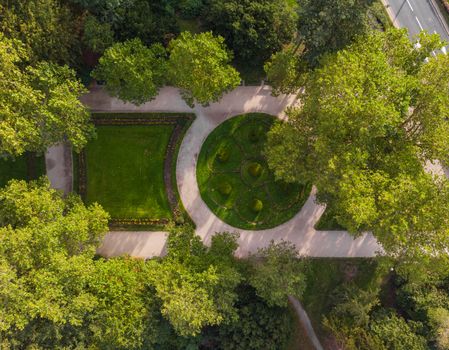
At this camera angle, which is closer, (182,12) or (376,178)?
(376,178)

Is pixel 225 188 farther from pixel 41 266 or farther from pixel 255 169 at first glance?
pixel 41 266

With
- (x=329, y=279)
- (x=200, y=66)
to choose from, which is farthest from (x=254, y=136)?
(x=329, y=279)

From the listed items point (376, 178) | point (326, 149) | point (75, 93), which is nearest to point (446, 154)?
point (376, 178)

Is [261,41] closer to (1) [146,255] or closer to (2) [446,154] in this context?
(2) [446,154]

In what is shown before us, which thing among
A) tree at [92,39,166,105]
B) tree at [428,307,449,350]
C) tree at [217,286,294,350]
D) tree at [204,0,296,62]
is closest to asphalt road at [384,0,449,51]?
tree at [204,0,296,62]

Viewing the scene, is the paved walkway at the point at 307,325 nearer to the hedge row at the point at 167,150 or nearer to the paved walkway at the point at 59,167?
the hedge row at the point at 167,150

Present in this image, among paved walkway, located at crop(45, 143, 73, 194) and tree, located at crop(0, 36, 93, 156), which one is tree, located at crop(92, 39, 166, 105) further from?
paved walkway, located at crop(45, 143, 73, 194)
